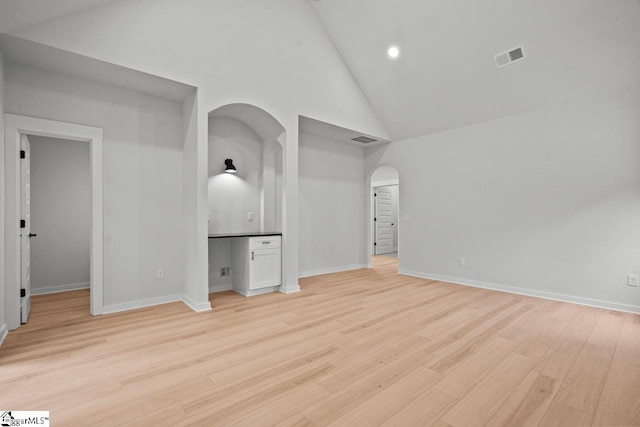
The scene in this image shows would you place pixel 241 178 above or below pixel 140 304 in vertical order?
above

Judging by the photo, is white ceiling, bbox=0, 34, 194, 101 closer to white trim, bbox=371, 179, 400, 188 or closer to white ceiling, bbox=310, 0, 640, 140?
white ceiling, bbox=310, 0, 640, 140

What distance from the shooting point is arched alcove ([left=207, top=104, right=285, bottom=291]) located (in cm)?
451

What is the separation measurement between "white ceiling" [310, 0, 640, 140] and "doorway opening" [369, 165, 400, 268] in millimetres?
3104

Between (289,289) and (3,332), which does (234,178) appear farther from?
(3,332)

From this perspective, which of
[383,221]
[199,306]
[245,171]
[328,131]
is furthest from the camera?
[383,221]

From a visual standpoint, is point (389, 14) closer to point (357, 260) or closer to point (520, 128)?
point (520, 128)

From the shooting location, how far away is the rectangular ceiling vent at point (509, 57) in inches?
151

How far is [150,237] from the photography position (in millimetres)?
3865

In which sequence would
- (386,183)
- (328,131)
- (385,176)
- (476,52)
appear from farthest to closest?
1. (385,176)
2. (386,183)
3. (328,131)
4. (476,52)

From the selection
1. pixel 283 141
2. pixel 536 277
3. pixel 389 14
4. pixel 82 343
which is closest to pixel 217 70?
pixel 283 141

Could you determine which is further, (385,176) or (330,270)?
(385,176)

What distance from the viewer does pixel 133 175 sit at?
3738mm

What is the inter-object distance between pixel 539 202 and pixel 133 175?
18.1ft

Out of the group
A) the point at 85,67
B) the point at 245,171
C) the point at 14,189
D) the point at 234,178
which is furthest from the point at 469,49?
the point at 14,189
